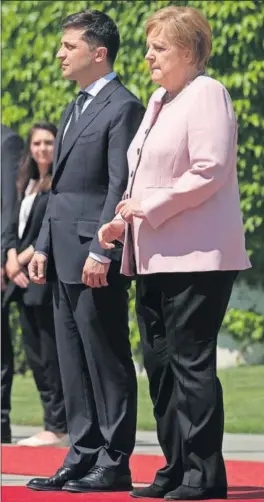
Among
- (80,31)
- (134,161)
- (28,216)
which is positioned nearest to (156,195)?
(134,161)

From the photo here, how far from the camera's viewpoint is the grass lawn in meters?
9.31

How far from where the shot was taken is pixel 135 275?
5539 millimetres

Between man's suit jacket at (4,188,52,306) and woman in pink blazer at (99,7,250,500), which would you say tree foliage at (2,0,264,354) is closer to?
man's suit jacket at (4,188,52,306)

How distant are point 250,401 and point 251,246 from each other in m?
2.01

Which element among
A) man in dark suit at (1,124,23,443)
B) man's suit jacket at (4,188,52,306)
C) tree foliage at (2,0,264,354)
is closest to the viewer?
man's suit jacket at (4,188,52,306)

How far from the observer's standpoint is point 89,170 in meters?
5.86

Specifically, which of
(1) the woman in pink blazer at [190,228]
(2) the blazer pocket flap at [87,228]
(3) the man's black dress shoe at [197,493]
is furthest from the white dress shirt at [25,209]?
Answer: (3) the man's black dress shoe at [197,493]

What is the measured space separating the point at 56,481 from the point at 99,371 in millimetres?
456

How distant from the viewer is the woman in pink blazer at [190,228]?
5172 mm

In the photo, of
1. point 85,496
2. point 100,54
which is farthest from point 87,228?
point 85,496

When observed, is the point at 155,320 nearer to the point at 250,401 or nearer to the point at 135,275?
the point at 135,275

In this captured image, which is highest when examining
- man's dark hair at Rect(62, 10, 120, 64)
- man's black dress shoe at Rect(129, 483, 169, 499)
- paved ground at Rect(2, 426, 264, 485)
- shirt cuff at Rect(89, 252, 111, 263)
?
man's dark hair at Rect(62, 10, 120, 64)

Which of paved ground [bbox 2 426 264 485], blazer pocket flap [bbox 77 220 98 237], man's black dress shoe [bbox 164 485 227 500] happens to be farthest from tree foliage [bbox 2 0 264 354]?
man's black dress shoe [bbox 164 485 227 500]

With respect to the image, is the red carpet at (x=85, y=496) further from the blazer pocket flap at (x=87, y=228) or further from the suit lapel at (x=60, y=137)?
the suit lapel at (x=60, y=137)
